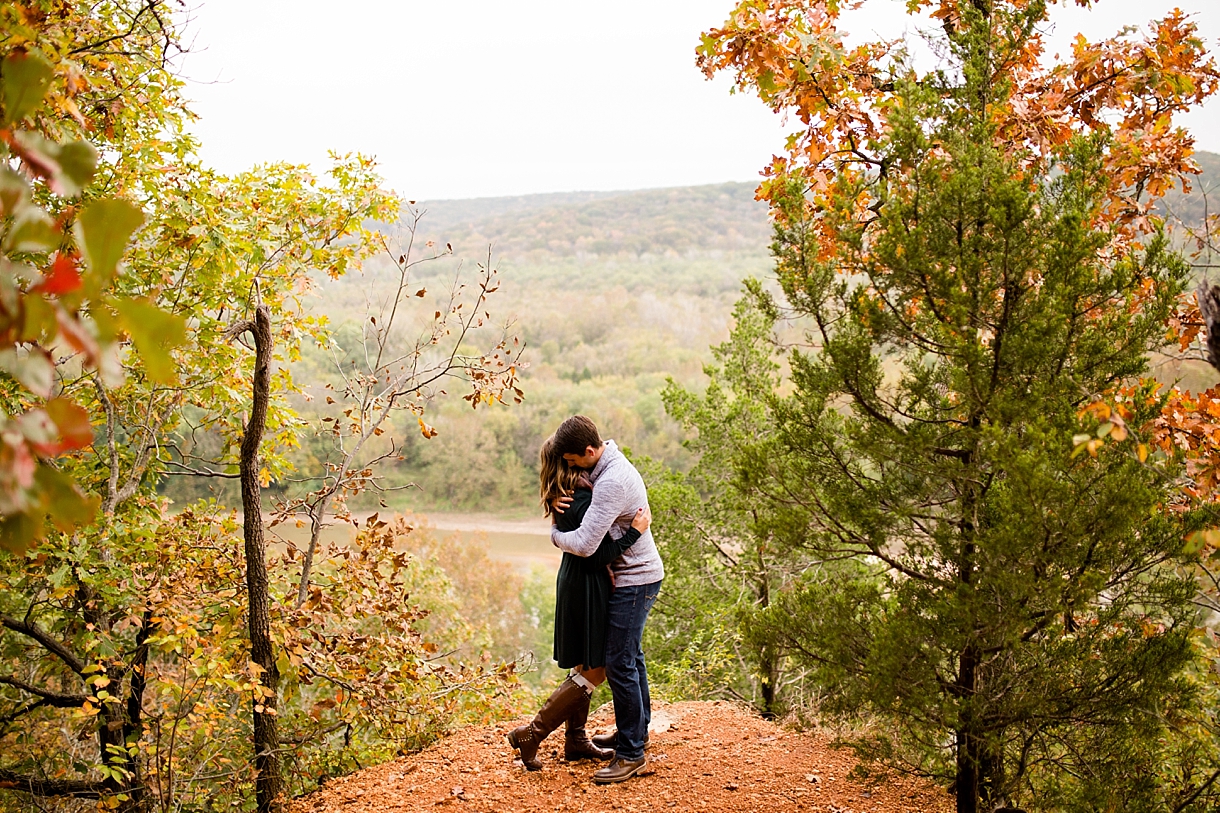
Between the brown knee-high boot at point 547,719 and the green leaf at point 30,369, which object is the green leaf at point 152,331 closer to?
the green leaf at point 30,369

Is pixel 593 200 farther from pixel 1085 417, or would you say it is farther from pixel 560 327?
pixel 1085 417

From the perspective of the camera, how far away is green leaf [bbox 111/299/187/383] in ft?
2.44

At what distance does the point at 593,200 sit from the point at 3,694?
356 feet

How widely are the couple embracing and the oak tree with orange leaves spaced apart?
599 mm

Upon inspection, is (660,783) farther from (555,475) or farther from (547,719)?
(555,475)

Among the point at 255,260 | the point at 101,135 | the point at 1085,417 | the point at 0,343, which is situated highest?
the point at 101,135

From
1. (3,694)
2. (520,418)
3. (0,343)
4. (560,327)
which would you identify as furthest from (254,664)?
(560,327)

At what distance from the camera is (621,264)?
274 feet

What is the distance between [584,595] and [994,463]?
1893 mm

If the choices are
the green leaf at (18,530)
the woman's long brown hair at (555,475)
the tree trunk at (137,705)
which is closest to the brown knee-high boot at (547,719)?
the woman's long brown hair at (555,475)

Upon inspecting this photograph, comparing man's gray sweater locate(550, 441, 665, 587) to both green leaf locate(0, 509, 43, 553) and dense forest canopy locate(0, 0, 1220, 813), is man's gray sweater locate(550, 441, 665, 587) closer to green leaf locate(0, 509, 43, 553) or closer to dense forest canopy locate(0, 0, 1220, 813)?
dense forest canopy locate(0, 0, 1220, 813)

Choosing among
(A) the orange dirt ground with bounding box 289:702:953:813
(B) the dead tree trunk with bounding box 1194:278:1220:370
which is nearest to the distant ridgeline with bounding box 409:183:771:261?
(A) the orange dirt ground with bounding box 289:702:953:813

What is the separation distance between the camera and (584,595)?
13.1 ft

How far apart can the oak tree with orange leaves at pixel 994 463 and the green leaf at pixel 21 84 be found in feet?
8.57
